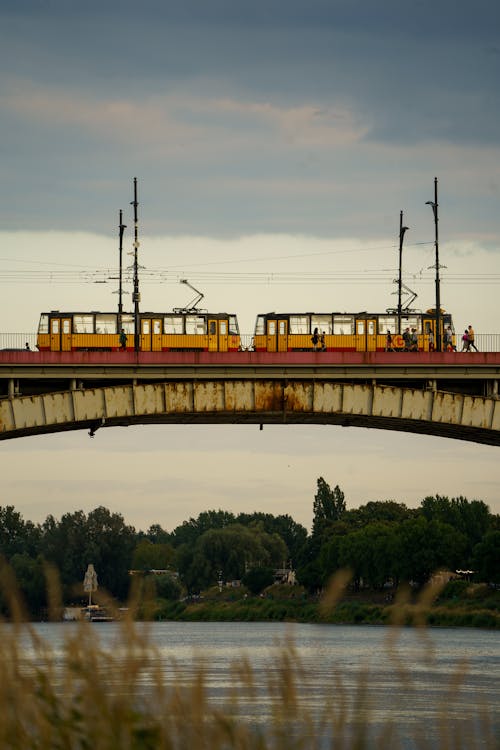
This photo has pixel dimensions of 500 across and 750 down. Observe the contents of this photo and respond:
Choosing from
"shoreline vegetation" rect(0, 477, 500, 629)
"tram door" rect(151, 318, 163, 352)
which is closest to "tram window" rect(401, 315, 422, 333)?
"tram door" rect(151, 318, 163, 352)

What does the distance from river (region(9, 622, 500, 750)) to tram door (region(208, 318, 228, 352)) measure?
14466mm

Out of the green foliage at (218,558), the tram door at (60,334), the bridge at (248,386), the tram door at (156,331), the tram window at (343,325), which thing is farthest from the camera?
the green foliage at (218,558)

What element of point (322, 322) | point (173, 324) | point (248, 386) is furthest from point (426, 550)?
point (248, 386)

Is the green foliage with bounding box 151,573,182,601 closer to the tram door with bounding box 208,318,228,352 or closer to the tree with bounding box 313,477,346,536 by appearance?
the tree with bounding box 313,477,346,536

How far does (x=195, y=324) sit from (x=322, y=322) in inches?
243

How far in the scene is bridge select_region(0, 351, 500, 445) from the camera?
48.6 m

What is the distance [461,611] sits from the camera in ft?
324

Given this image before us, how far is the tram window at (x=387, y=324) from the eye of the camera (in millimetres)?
63219

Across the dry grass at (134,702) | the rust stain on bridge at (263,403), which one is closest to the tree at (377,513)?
the rust stain on bridge at (263,403)

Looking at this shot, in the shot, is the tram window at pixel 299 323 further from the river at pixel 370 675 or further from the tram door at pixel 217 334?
the river at pixel 370 675

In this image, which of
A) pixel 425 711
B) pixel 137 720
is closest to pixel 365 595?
pixel 425 711

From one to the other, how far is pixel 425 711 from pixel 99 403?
16.5 meters

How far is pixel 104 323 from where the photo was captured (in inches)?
2454

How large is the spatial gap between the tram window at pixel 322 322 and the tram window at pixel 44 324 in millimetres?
12680
